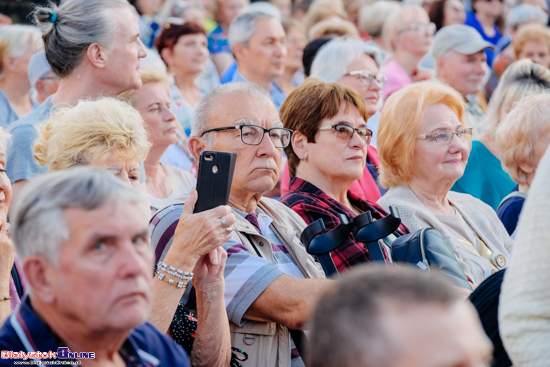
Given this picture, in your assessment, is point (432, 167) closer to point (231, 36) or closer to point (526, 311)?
point (526, 311)

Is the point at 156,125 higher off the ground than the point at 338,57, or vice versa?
Result: the point at 338,57

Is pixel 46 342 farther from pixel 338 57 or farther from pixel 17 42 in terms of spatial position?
pixel 17 42

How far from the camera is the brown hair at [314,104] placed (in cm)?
391

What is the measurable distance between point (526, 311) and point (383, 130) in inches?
95.7

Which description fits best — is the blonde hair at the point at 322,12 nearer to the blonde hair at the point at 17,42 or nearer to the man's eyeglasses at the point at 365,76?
the man's eyeglasses at the point at 365,76

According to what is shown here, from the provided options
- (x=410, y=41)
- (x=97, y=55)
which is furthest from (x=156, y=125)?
(x=410, y=41)

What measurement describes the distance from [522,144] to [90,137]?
8.82 ft

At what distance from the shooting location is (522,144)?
14.7 ft

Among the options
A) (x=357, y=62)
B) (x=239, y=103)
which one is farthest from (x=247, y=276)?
(x=357, y=62)

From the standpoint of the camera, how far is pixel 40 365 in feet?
6.10

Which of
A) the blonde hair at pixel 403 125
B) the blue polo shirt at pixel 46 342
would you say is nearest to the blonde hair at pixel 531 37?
the blonde hair at pixel 403 125

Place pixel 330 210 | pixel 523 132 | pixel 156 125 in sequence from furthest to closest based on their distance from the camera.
→ pixel 156 125
pixel 523 132
pixel 330 210

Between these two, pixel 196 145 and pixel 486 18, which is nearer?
pixel 196 145

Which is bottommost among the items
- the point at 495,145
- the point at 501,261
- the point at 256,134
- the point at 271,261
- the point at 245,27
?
the point at 501,261
